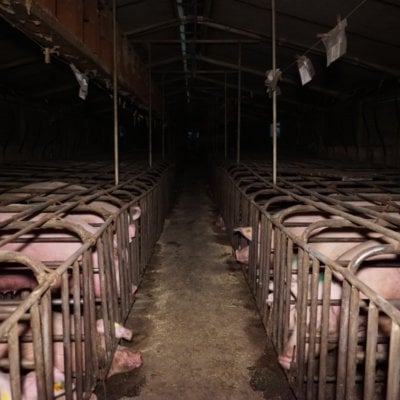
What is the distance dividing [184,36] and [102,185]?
4901mm

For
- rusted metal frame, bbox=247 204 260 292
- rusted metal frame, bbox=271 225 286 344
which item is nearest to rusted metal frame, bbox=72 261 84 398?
rusted metal frame, bbox=271 225 286 344

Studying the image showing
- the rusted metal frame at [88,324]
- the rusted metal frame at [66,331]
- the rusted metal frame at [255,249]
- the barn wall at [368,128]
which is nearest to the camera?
the rusted metal frame at [66,331]

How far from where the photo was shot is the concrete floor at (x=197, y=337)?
295 cm

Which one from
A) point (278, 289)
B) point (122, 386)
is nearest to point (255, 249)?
point (278, 289)

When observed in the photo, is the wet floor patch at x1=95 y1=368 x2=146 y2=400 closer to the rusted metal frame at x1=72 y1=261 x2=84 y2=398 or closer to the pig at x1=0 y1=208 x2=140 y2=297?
the rusted metal frame at x1=72 y1=261 x2=84 y2=398

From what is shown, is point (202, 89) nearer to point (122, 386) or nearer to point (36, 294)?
point (122, 386)

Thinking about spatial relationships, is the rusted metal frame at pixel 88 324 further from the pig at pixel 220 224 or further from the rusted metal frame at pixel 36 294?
the pig at pixel 220 224

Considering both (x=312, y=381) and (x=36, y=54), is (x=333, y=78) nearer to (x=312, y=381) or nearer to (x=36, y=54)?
(x=36, y=54)

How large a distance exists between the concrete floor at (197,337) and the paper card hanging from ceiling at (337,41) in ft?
8.51

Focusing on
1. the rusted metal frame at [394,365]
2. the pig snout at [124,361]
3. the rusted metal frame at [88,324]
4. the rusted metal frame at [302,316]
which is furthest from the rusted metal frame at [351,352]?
the pig snout at [124,361]

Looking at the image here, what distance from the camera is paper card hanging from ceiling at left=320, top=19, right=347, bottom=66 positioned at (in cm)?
368

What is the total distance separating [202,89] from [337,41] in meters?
11.8

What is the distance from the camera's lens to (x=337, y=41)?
378 centimetres

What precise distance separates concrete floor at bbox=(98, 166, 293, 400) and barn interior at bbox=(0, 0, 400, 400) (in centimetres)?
1
